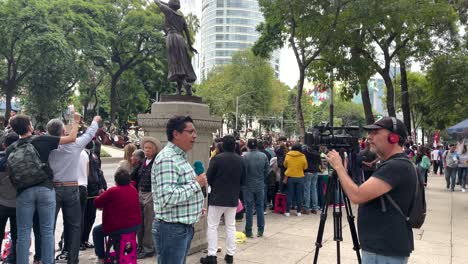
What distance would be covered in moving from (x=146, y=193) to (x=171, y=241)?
2.78 metres

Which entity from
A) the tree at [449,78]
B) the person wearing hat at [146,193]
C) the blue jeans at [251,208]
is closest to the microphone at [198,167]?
the person wearing hat at [146,193]

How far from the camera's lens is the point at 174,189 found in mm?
3246

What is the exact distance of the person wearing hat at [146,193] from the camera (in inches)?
227

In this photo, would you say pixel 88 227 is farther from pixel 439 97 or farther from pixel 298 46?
pixel 439 97

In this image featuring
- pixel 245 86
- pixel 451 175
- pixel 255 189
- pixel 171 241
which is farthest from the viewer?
pixel 245 86

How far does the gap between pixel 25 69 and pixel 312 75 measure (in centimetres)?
1851

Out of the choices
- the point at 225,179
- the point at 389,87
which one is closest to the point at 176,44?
the point at 225,179

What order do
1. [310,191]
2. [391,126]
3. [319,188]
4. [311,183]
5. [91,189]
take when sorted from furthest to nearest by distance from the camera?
[319,188] < [310,191] < [311,183] < [91,189] < [391,126]

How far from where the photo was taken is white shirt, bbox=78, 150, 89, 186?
5.85m

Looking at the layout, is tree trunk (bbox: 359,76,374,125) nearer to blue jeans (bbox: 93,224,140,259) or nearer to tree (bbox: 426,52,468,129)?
tree (bbox: 426,52,468,129)

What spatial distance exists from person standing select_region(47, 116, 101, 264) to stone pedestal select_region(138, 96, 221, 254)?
3.48 feet

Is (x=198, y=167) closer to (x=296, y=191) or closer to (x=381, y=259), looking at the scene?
(x=381, y=259)

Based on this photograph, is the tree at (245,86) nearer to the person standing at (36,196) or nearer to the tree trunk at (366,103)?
the tree trunk at (366,103)

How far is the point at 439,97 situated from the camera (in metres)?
23.1
